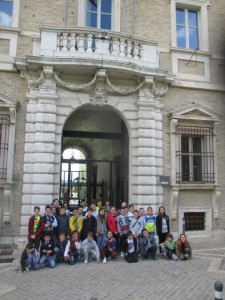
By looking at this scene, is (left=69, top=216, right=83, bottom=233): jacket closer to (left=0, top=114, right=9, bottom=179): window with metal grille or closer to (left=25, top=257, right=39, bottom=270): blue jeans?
(left=25, top=257, right=39, bottom=270): blue jeans

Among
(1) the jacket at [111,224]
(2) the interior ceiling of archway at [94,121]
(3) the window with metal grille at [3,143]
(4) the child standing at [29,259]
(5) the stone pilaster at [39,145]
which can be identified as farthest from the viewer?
(2) the interior ceiling of archway at [94,121]

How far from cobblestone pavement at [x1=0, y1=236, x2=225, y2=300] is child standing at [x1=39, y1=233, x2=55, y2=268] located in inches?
10.0

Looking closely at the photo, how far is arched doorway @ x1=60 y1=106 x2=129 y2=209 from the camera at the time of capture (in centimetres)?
1366

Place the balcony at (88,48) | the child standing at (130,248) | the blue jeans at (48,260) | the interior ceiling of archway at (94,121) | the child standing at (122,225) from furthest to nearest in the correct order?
1. the interior ceiling of archway at (94,121)
2. the balcony at (88,48)
3. the child standing at (122,225)
4. the child standing at (130,248)
5. the blue jeans at (48,260)

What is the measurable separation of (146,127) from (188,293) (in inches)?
254

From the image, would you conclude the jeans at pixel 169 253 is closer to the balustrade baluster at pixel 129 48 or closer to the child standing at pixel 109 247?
the child standing at pixel 109 247

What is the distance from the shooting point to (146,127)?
453 inches

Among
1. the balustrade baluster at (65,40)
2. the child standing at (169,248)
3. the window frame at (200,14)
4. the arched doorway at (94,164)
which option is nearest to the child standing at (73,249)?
the child standing at (169,248)

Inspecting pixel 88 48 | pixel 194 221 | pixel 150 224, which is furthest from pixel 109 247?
pixel 88 48

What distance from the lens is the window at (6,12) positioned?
11.6m

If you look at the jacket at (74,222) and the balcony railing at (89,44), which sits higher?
the balcony railing at (89,44)

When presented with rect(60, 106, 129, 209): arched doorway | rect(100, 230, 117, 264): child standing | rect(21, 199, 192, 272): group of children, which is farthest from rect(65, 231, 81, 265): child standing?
rect(60, 106, 129, 209): arched doorway

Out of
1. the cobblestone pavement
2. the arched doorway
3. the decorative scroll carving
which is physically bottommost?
the cobblestone pavement

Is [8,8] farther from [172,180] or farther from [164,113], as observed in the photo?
[172,180]
